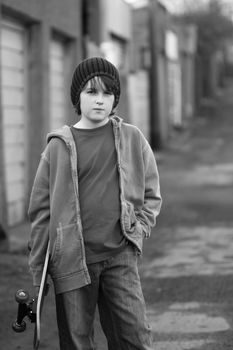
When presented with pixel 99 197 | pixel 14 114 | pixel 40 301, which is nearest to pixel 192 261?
pixel 14 114

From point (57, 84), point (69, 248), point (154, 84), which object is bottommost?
point (69, 248)

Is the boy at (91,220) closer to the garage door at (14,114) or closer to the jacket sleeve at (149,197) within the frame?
the jacket sleeve at (149,197)

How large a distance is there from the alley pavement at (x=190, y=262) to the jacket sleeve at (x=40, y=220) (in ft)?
4.74

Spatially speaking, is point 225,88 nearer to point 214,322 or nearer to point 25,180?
point 25,180

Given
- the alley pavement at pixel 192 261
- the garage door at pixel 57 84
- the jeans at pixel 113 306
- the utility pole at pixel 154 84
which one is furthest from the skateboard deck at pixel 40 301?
the utility pole at pixel 154 84

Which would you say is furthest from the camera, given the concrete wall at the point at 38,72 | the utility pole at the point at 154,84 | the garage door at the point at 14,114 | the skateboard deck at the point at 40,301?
the utility pole at the point at 154,84

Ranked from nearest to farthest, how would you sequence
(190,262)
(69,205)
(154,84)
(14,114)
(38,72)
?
(69,205)
(190,262)
(14,114)
(38,72)
(154,84)

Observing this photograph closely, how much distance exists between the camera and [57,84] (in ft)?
36.9

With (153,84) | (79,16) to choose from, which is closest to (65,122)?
(79,16)

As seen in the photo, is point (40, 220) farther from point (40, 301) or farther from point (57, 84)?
point (57, 84)

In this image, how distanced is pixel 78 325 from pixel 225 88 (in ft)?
132

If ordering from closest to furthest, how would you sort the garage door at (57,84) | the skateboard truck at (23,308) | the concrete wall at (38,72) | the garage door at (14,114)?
1. the skateboard truck at (23,308)
2. the garage door at (14,114)
3. the concrete wall at (38,72)
4. the garage door at (57,84)

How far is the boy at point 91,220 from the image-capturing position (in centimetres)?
347

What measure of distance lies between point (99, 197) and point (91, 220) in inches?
4.2
